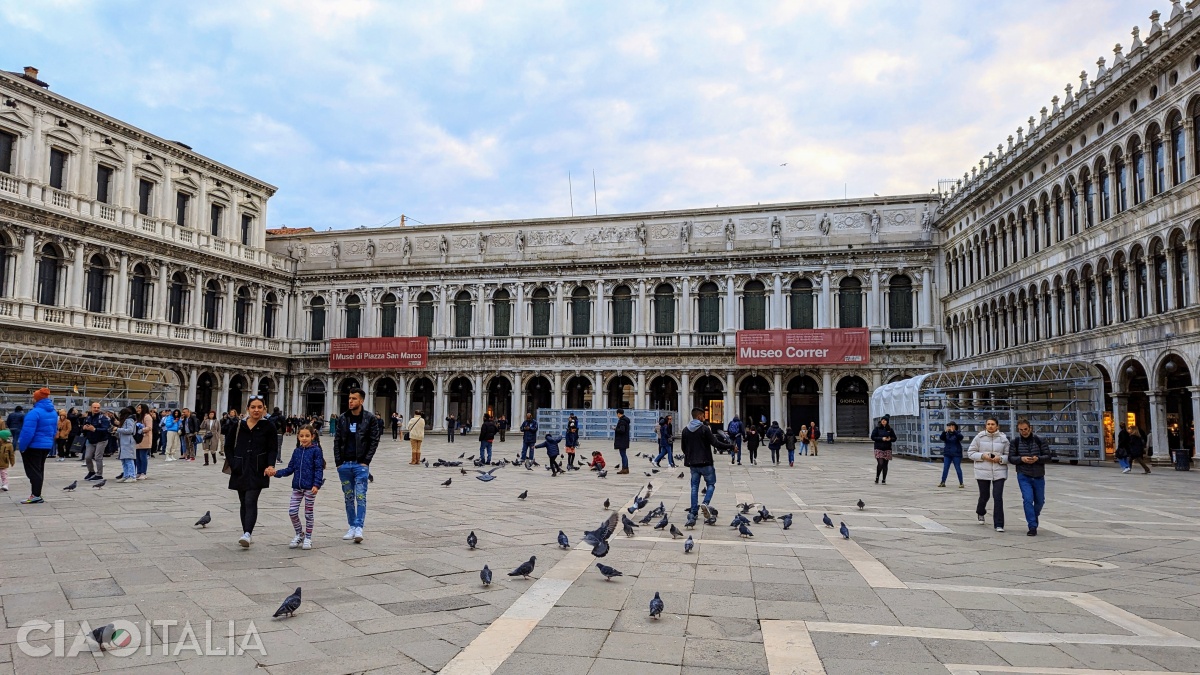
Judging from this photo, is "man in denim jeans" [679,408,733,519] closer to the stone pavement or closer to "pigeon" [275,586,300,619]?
the stone pavement

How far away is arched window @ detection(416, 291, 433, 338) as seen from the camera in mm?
45312

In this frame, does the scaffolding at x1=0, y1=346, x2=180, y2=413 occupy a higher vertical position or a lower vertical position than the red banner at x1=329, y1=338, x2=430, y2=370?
lower

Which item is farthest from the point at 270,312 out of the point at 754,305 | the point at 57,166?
the point at 754,305

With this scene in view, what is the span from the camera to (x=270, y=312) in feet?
150

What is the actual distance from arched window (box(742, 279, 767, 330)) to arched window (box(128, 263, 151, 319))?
27.9 m

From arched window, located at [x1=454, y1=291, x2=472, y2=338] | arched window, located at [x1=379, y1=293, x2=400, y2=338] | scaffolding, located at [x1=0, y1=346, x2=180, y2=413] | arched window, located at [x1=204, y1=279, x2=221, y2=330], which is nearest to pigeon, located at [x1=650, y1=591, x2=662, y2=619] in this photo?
scaffolding, located at [x1=0, y1=346, x2=180, y2=413]

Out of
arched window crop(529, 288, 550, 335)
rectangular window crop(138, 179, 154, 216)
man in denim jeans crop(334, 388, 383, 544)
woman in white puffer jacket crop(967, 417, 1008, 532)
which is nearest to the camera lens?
man in denim jeans crop(334, 388, 383, 544)

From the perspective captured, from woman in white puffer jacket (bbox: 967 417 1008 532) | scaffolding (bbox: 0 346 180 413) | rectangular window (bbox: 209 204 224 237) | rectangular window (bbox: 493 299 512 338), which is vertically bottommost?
woman in white puffer jacket (bbox: 967 417 1008 532)

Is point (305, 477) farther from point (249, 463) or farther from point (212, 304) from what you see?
point (212, 304)

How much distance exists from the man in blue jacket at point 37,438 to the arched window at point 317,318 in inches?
1414

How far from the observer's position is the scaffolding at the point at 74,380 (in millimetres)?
26639

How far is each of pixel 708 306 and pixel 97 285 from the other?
2768 cm

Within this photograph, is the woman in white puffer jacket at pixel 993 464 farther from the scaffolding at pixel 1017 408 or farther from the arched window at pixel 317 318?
the arched window at pixel 317 318

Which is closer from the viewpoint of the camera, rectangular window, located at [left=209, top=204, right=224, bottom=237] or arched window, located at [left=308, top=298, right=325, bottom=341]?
rectangular window, located at [left=209, top=204, right=224, bottom=237]
